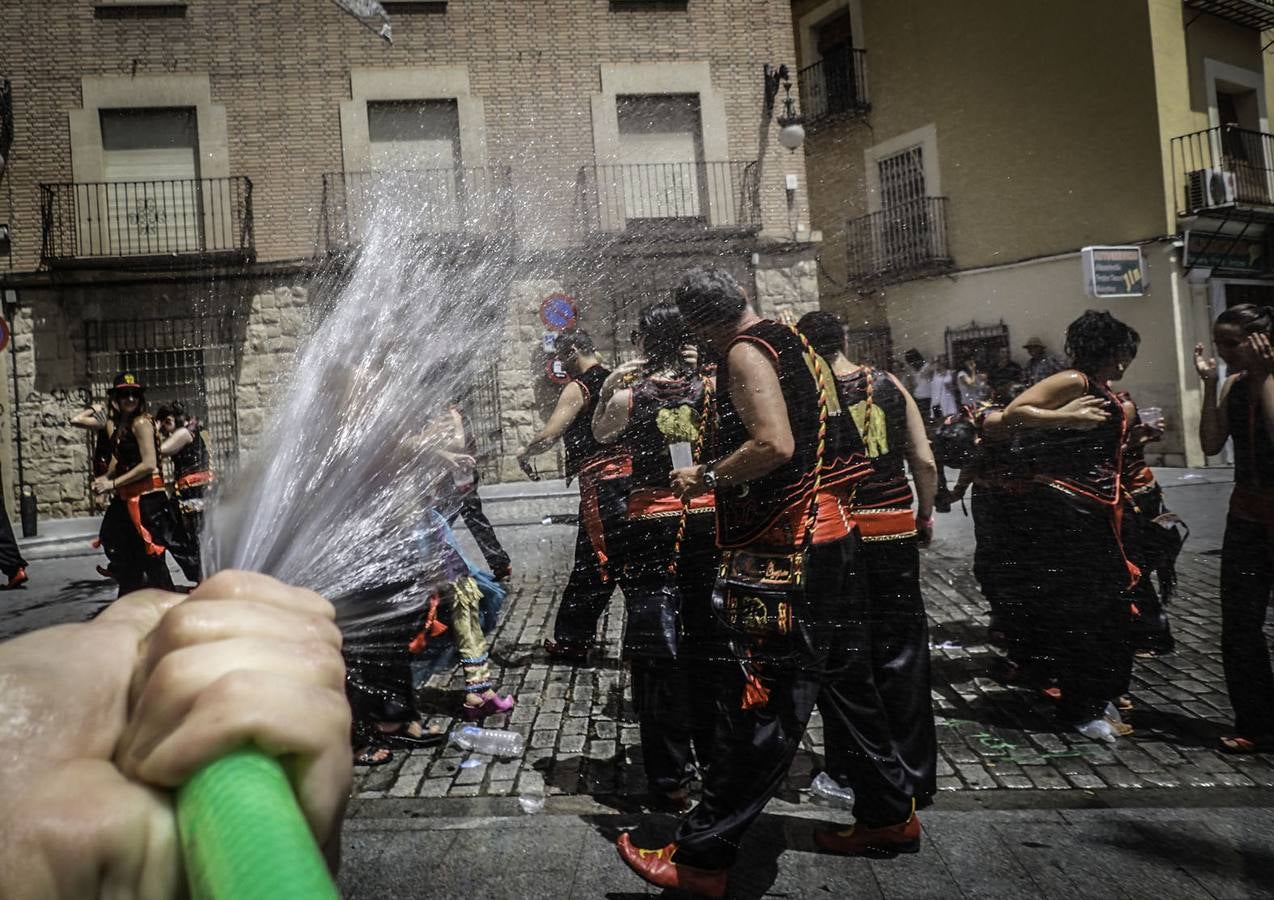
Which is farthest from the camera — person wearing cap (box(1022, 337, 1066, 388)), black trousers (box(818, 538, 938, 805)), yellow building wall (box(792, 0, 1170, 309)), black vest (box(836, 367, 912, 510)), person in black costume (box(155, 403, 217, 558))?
person wearing cap (box(1022, 337, 1066, 388))

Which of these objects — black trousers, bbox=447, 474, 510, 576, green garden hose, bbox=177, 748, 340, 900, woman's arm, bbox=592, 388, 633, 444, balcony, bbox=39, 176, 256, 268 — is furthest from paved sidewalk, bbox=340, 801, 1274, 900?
green garden hose, bbox=177, 748, 340, 900

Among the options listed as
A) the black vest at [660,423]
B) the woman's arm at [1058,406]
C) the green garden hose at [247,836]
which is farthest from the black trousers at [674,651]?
the green garden hose at [247,836]

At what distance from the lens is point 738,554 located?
76.5 inches

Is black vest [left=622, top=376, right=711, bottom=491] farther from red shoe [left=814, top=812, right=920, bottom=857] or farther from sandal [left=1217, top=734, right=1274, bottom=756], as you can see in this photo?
sandal [left=1217, top=734, right=1274, bottom=756]

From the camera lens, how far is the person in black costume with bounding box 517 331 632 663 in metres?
2.77

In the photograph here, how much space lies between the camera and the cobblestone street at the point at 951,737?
101 inches

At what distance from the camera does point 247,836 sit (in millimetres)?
289

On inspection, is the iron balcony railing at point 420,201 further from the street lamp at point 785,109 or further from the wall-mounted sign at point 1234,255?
the wall-mounted sign at point 1234,255

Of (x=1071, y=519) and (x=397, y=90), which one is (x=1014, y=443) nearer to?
(x=1071, y=519)

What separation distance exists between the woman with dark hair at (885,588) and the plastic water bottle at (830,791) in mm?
39

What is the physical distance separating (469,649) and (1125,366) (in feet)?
7.59

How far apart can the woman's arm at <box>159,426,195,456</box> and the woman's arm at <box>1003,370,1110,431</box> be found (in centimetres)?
Answer: 259

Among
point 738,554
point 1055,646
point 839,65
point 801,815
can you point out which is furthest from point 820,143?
point 1055,646

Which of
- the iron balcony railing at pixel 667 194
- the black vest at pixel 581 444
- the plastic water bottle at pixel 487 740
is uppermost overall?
the iron balcony railing at pixel 667 194
